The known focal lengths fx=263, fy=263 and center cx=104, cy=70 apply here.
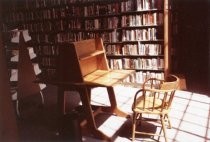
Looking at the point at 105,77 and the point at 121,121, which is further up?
the point at 105,77

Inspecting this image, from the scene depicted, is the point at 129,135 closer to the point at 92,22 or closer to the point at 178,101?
the point at 178,101

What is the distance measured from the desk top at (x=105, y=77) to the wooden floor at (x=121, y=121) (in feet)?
2.28

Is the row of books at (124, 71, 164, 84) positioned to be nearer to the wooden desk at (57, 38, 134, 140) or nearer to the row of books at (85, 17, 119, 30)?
the row of books at (85, 17, 119, 30)

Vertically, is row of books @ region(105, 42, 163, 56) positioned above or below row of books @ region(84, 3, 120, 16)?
below

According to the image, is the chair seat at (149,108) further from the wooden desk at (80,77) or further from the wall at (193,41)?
the wall at (193,41)

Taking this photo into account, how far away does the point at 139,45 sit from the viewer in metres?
5.52

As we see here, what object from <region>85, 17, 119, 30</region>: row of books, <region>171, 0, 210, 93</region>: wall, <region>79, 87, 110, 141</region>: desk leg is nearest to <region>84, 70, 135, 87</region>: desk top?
<region>79, 87, 110, 141</region>: desk leg

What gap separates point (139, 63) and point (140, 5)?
1200 millimetres

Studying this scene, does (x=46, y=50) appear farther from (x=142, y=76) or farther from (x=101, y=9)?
(x=142, y=76)

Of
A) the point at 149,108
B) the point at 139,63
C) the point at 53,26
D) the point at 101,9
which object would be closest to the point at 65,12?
the point at 53,26

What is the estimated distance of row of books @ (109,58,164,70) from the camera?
5.43 meters

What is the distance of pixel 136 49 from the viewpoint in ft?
18.4

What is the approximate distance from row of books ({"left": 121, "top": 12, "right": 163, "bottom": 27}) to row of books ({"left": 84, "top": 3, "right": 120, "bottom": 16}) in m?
0.29

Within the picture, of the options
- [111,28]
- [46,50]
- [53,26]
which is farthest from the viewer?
[46,50]
